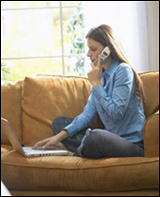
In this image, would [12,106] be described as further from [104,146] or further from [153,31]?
[153,31]

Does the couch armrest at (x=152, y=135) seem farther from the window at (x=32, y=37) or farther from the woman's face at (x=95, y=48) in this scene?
the window at (x=32, y=37)

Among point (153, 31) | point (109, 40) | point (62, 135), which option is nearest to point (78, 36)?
point (153, 31)

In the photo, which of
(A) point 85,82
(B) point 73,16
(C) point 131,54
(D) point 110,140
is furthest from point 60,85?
(B) point 73,16

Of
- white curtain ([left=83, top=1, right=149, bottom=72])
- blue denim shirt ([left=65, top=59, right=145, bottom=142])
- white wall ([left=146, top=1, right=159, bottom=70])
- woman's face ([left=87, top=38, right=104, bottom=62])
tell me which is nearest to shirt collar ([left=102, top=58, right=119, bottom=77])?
blue denim shirt ([left=65, top=59, right=145, bottom=142])

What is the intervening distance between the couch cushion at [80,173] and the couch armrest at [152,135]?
0.07 metres

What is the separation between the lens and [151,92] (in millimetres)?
2705

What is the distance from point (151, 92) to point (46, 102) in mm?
685

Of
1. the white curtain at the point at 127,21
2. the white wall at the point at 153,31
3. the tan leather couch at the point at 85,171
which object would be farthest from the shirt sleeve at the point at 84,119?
the white wall at the point at 153,31

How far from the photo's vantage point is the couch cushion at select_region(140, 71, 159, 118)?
2.68 metres

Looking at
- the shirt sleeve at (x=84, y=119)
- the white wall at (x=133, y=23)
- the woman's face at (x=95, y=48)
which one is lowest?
the shirt sleeve at (x=84, y=119)

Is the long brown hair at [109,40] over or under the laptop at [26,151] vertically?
over

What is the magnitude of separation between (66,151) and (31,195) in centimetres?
34

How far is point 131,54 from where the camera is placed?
3.80 meters

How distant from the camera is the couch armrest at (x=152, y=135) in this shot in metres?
2.18
